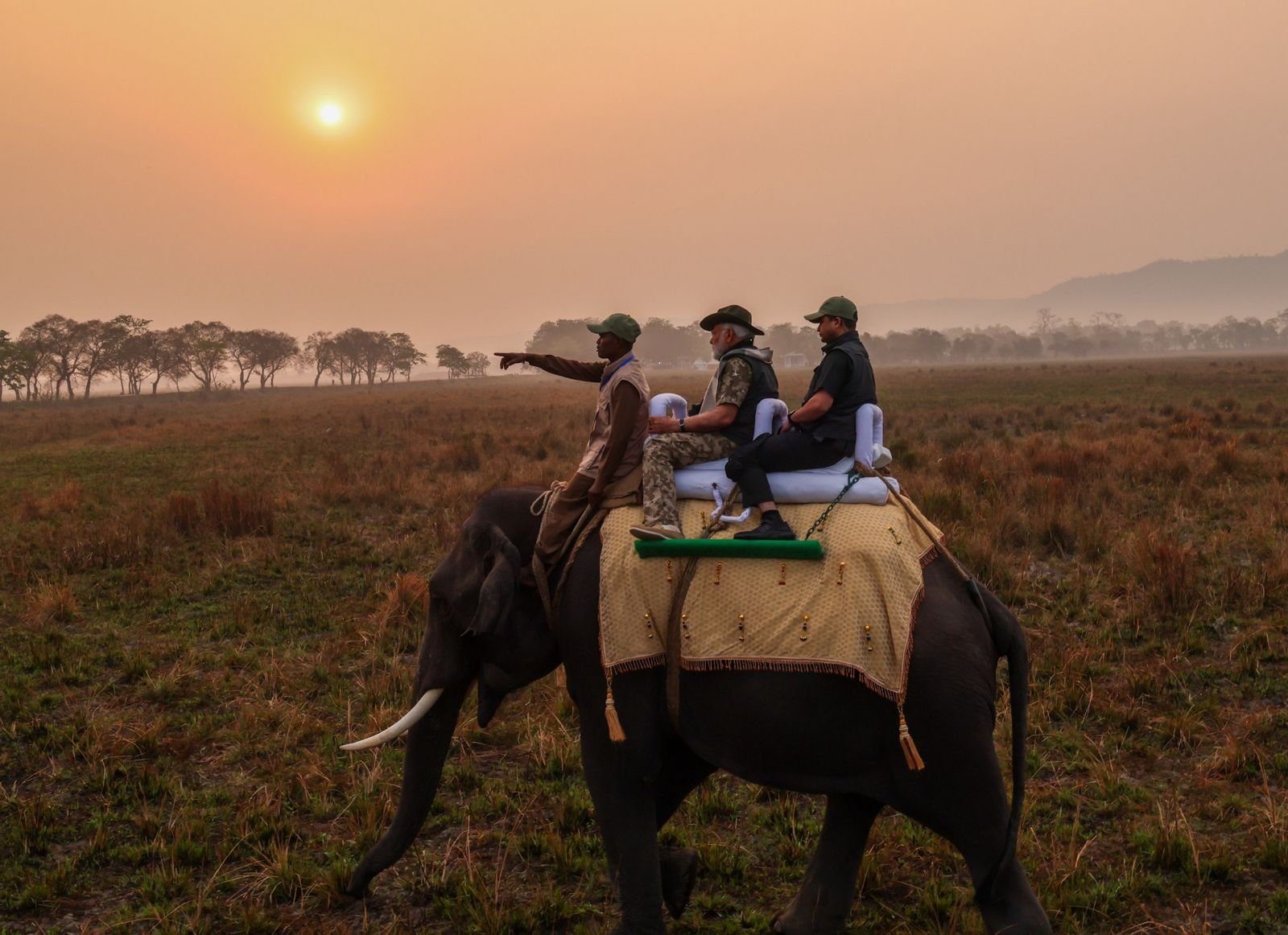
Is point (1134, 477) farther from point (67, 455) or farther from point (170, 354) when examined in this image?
point (170, 354)

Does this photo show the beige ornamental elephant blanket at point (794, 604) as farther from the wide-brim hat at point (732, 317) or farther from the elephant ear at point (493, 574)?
the wide-brim hat at point (732, 317)

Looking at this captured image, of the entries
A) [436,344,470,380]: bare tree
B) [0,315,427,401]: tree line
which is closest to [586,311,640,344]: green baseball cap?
[0,315,427,401]: tree line

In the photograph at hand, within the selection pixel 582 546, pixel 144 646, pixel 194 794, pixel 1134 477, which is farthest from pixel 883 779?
pixel 1134 477

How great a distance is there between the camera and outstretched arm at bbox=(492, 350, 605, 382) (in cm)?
443

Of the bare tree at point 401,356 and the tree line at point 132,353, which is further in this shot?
the bare tree at point 401,356

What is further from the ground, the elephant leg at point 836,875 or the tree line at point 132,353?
the tree line at point 132,353

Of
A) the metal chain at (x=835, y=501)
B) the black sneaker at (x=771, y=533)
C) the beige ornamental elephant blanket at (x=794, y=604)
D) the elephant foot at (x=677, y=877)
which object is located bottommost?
the elephant foot at (x=677, y=877)

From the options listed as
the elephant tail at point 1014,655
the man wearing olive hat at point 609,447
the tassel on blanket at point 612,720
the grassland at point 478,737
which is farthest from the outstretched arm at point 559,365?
the grassland at point 478,737

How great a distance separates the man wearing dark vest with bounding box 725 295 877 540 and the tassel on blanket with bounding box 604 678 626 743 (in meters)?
1.00

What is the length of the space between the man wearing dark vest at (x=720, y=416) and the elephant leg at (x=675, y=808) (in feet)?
3.99

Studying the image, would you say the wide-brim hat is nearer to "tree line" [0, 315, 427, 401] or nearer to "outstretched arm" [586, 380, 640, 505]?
"outstretched arm" [586, 380, 640, 505]

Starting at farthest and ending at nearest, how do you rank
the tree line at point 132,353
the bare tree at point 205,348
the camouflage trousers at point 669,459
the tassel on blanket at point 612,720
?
1. the bare tree at point 205,348
2. the tree line at point 132,353
3. the camouflage trousers at point 669,459
4. the tassel on blanket at point 612,720

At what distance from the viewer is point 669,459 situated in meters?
4.10

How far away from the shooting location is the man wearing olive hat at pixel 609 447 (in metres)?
4.08
